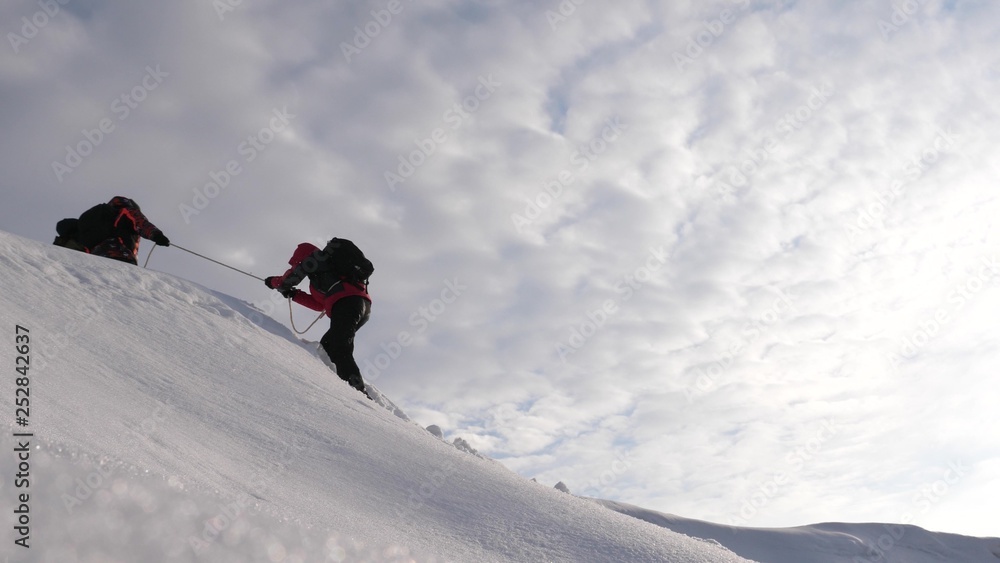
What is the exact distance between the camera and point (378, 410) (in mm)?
4355

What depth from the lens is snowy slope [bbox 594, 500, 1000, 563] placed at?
13.7 meters

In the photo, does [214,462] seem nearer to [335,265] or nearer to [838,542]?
[335,265]

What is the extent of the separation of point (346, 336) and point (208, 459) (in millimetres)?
3661

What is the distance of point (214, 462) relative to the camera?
2338 millimetres

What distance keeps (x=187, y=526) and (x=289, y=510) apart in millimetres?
778

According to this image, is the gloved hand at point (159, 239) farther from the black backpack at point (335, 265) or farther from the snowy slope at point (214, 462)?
the snowy slope at point (214, 462)

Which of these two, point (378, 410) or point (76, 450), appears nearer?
point (76, 450)

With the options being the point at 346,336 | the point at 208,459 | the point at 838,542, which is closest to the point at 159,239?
the point at 346,336

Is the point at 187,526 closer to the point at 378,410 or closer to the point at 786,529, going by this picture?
the point at 378,410

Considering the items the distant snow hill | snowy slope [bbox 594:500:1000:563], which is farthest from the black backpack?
snowy slope [bbox 594:500:1000:563]

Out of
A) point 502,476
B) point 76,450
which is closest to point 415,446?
point 502,476

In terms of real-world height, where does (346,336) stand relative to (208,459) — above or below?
above

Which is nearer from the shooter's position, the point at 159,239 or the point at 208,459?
the point at 208,459

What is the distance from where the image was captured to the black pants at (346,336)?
578 cm
